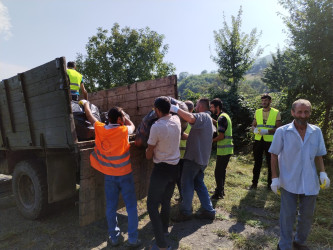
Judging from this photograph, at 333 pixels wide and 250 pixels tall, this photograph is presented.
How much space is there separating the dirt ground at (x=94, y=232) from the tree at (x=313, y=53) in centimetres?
446

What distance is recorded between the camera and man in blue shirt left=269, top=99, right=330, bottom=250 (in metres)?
2.38

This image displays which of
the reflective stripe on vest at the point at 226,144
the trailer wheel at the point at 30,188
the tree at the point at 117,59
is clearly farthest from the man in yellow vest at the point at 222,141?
the tree at the point at 117,59

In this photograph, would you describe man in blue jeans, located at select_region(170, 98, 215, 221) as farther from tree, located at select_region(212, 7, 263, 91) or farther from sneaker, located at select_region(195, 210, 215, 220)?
tree, located at select_region(212, 7, 263, 91)

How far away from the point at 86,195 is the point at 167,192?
955 millimetres

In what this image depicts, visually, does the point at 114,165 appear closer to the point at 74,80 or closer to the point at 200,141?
the point at 200,141

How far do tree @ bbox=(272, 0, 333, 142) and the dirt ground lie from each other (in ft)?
14.6

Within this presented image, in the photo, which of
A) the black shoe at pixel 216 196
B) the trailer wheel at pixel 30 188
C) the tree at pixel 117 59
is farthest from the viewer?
the tree at pixel 117 59

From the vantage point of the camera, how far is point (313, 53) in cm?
620

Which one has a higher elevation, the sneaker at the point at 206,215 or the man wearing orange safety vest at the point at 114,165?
the man wearing orange safety vest at the point at 114,165

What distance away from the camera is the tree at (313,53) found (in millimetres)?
5930

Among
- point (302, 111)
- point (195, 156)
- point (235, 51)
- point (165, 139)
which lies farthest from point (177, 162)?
point (235, 51)

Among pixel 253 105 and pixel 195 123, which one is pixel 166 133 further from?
pixel 253 105

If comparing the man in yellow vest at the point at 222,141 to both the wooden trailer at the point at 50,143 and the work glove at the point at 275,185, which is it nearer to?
the wooden trailer at the point at 50,143

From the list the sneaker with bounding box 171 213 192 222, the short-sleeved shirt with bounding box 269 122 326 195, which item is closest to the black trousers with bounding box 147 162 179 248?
the sneaker with bounding box 171 213 192 222
